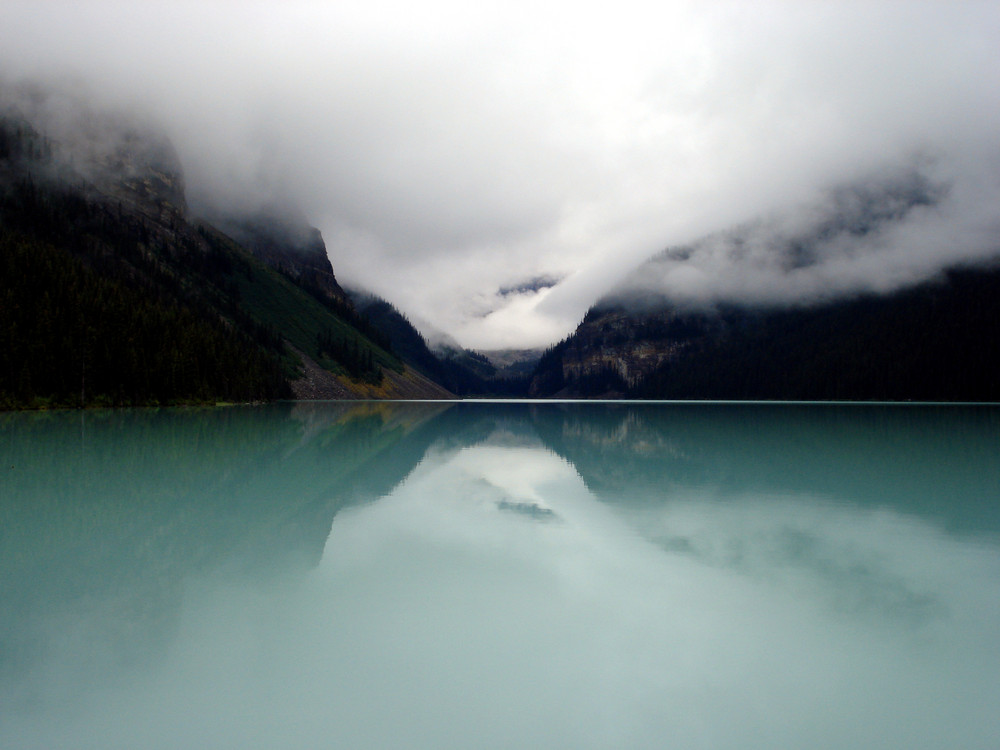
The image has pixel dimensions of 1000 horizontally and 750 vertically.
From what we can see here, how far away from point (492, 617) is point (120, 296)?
91.5 meters

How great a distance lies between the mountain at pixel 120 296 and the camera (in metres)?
66.1

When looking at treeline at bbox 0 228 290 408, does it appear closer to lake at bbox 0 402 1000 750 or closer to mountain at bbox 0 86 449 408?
mountain at bbox 0 86 449 408

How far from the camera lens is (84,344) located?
66.1 meters

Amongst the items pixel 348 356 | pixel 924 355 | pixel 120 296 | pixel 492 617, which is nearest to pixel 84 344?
pixel 120 296

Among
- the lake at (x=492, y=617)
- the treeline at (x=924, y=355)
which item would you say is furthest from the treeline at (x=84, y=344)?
the treeline at (x=924, y=355)

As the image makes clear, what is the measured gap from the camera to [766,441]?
124ft

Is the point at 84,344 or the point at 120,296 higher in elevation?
the point at 120,296

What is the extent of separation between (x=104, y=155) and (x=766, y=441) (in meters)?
227

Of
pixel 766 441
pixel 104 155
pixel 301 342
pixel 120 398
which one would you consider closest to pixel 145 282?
pixel 301 342

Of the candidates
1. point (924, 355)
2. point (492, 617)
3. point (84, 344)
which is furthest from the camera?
point (924, 355)

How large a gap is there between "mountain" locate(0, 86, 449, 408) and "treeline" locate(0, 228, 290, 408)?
17 cm

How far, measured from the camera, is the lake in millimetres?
5176

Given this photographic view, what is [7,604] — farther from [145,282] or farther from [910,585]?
[145,282]

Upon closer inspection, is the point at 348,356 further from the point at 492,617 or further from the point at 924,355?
the point at 492,617
